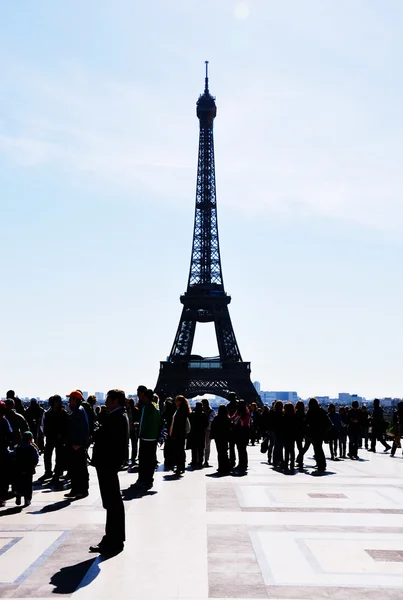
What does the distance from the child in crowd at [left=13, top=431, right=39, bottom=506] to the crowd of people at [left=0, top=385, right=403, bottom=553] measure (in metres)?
0.02

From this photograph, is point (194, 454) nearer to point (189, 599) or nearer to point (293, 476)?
point (293, 476)

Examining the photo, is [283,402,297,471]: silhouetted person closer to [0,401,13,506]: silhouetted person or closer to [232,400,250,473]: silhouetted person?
[232,400,250,473]: silhouetted person

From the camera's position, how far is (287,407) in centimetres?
1569

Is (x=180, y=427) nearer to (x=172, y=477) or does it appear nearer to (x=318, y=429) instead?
(x=172, y=477)

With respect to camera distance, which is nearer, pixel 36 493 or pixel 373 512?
pixel 373 512

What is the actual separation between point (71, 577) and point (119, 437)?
197 cm

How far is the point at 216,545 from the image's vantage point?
7.70 m

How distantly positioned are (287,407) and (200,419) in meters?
2.35

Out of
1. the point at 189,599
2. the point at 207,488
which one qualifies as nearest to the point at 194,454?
the point at 207,488

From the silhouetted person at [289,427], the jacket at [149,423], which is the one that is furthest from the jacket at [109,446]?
the silhouetted person at [289,427]

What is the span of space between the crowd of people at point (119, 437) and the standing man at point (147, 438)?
0.06 feet

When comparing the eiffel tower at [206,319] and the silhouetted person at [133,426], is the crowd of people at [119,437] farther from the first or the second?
the eiffel tower at [206,319]

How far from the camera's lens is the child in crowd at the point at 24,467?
10.6 metres

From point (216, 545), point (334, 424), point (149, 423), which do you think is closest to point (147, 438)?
point (149, 423)
